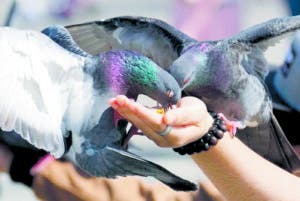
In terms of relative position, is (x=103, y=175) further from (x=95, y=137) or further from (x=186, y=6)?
(x=186, y=6)

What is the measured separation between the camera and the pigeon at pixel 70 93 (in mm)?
595

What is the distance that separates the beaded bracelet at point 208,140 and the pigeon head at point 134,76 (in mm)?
92

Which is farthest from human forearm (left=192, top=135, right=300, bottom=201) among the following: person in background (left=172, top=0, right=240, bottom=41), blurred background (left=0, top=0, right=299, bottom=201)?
person in background (left=172, top=0, right=240, bottom=41)

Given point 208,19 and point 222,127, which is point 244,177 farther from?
point 208,19

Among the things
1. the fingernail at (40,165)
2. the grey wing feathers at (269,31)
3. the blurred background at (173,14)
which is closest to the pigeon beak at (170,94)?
the grey wing feathers at (269,31)

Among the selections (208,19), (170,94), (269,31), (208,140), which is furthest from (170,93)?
(208,19)

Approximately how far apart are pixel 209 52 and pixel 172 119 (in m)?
0.23

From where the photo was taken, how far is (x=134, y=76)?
62 cm

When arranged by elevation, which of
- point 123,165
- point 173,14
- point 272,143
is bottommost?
Answer: point 173,14

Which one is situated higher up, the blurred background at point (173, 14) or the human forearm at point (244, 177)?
the human forearm at point (244, 177)

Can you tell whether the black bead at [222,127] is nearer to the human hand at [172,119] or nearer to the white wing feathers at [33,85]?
the human hand at [172,119]

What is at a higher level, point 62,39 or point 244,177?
point 62,39

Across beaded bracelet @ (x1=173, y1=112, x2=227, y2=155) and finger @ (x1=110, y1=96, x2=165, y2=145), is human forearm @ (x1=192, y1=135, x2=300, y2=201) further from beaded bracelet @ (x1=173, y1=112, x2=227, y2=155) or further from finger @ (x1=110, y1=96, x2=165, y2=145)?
finger @ (x1=110, y1=96, x2=165, y2=145)

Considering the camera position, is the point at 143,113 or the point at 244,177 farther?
the point at 244,177
